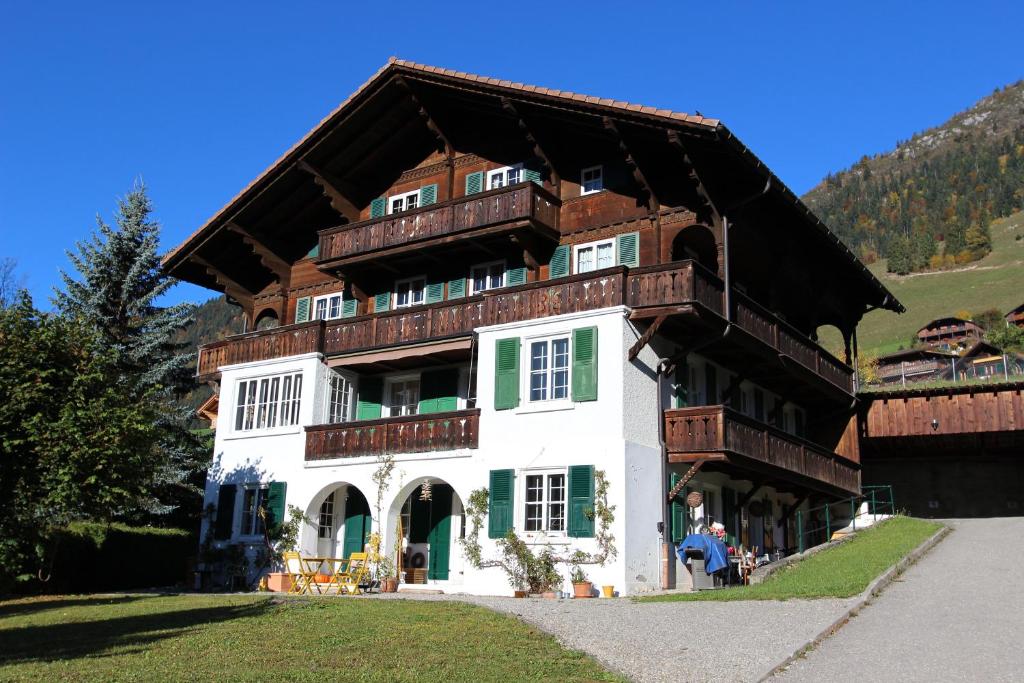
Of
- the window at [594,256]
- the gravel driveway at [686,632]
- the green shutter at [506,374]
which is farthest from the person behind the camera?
the window at [594,256]

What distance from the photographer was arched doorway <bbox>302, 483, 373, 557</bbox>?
26203 millimetres

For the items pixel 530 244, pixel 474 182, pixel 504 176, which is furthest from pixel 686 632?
pixel 474 182

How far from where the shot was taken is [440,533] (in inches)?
982

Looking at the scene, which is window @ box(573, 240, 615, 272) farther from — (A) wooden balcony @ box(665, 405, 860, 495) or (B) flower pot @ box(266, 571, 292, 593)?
(B) flower pot @ box(266, 571, 292, 593)

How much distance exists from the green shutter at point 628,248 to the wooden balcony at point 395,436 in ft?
16.6

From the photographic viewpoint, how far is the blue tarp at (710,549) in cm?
2023

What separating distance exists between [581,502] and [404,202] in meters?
11.4

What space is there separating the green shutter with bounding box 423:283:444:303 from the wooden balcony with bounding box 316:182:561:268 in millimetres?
1598

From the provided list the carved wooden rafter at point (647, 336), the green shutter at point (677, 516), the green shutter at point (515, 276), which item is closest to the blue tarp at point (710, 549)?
the green shutter at point (677, 516)

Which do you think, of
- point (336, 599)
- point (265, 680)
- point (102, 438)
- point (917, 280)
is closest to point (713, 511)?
point (336, 599)

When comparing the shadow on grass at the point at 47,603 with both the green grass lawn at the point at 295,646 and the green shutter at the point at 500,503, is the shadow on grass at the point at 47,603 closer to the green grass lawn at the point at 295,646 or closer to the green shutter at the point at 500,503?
the green grass lawn at the point at 295,646

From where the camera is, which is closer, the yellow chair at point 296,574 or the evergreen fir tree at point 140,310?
the yellow chair at point 296,574

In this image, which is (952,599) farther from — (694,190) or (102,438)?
(102,438)

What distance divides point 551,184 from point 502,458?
739 centimetres
